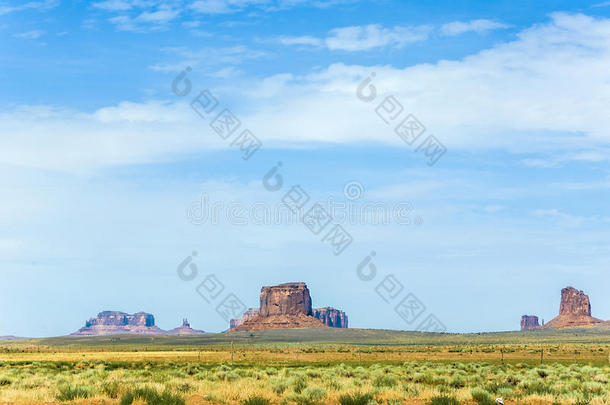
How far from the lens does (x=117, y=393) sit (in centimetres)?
2062

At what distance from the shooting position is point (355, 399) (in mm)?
19188

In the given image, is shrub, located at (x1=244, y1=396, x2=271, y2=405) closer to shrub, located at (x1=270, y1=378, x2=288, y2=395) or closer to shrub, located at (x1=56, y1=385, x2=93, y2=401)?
shrub, located at (x1=270, y1=378, x2=288, y2=395)

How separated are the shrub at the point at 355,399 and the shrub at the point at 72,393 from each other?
8.13 m

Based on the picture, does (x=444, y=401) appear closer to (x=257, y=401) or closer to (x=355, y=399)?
(x=355, y=399)

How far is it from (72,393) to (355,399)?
8943 mm

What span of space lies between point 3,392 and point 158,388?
5.01 meters

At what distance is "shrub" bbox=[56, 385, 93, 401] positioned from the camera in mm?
19564

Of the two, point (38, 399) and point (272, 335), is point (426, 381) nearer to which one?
point (38, 399)

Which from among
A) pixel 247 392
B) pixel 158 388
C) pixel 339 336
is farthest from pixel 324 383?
pixel 339 336

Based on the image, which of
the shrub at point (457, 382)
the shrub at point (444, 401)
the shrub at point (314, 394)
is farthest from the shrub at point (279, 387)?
the shrub at point (457, 382)

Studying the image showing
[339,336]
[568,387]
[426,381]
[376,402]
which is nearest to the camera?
[376,402]

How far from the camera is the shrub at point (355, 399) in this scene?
1903 centimetres

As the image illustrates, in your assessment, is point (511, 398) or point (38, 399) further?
point (511, 398)

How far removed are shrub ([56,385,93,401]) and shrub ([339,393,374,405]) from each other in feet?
26.7
